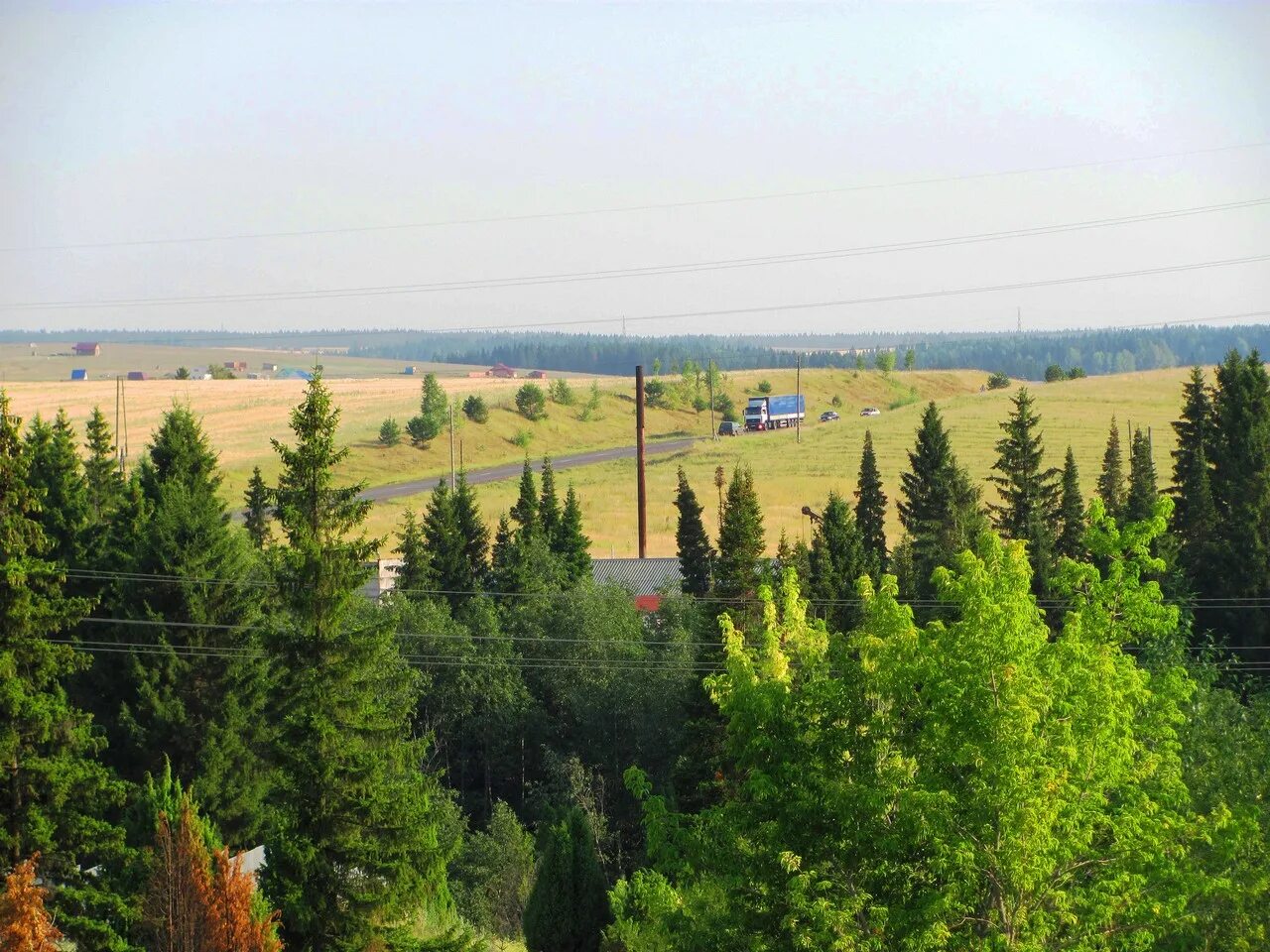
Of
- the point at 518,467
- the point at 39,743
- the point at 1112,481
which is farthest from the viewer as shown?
the point at 518,467

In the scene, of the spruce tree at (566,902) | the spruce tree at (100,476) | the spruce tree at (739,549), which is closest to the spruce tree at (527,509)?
the spruce tree at (100,476)

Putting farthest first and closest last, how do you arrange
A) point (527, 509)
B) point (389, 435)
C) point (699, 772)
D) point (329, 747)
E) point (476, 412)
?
1. point (476, 412)
2. point (389, 435)
3. point (527, 509)
4. point (699, 772)
5. point (329, 747)

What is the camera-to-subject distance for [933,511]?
74062 millimetres

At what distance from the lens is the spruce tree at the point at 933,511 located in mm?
64100

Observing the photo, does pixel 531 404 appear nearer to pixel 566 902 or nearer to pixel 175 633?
pixel 175 633

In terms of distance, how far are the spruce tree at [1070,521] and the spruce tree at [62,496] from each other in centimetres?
3892

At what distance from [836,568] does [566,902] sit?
3385cm

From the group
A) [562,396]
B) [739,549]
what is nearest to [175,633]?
[739,549]

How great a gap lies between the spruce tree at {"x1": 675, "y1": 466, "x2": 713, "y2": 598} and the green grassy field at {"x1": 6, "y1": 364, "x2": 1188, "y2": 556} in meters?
20.7

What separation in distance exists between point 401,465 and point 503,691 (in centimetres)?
8375

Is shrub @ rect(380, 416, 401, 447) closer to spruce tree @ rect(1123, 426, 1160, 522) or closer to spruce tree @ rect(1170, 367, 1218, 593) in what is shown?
spruce tree @ rect(1123, 426, 1160, 522)

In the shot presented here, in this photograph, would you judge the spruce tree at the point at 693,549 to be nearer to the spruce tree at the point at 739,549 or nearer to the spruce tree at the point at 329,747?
the spruce tree at the point at 739,549

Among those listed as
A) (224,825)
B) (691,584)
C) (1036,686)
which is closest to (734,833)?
→ (1036,686)

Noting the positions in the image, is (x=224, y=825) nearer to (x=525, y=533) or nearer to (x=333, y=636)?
(x=333, y=636)
